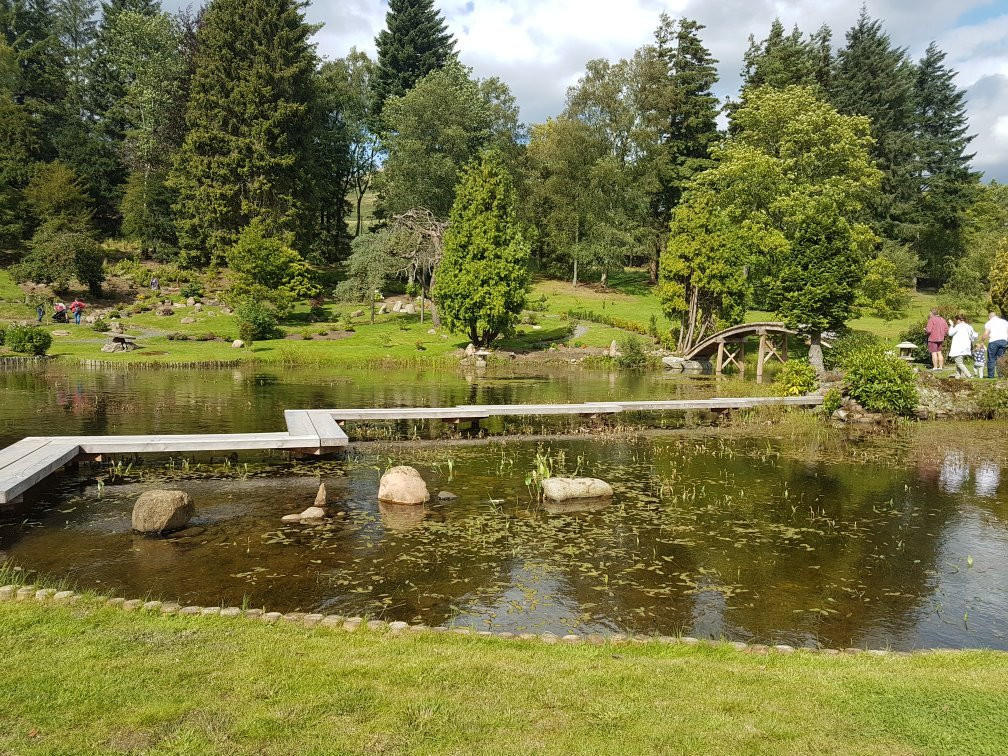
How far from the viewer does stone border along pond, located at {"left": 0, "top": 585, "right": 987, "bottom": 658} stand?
7.63 m

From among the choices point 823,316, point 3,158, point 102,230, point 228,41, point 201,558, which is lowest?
point 201,558

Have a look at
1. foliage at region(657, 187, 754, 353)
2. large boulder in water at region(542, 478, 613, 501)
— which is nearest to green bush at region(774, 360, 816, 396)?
foliage at region(657, 187, 754, 353)

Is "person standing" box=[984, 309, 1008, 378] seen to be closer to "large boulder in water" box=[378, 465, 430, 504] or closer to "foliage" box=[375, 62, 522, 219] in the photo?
"large boulder in water" box=[378, 465, 430, 504]

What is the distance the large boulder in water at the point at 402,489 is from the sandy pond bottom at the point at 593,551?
473mm

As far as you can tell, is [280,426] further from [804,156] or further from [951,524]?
[804,156]

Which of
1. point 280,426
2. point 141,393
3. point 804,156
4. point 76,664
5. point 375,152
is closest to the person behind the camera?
point 76,664

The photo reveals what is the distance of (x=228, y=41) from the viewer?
205 feet

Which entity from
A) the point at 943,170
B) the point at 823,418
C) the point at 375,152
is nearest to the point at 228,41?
the point at 375,152

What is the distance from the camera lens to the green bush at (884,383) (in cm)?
2506

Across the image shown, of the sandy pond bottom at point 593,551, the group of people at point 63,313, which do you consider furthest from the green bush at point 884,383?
the group of people at point 63,313

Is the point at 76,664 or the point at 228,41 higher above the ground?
the point at 228,41

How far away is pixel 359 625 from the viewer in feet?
25.6

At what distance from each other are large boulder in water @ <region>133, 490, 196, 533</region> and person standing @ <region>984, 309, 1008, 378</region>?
90.9ft

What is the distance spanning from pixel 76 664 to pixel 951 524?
14.6 meters
